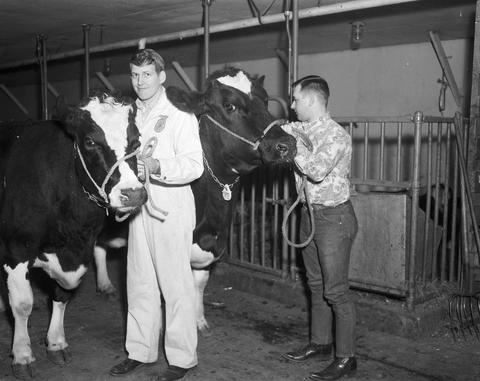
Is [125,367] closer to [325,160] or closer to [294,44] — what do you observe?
[325,160]

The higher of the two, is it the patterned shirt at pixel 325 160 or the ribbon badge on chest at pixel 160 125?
the ribbon badge on chest at pixel 160 125

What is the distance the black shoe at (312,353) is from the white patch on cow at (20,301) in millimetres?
1782

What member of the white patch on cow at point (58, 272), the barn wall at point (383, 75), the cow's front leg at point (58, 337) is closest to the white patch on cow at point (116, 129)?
the white patch on cow at point (58, 272)

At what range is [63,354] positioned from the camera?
13.2 ft

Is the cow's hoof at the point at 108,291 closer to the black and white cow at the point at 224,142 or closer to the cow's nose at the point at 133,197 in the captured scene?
the black and white cow at the point at 224,142

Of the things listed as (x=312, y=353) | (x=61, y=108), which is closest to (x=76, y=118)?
(x=61, y=108)

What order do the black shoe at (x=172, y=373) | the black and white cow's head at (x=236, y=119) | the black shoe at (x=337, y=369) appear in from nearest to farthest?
the black shoe at (x=172, y=373)
the black shoe at (x=337, y=369)
the black and white cow's head at (x=236, y=119)

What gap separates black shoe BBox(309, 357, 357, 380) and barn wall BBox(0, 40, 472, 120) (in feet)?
13.5

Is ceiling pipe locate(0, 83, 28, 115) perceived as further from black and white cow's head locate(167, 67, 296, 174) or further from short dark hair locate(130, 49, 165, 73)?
short dark hair locate(130, 49, 165, 73)

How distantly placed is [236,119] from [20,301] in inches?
76.5

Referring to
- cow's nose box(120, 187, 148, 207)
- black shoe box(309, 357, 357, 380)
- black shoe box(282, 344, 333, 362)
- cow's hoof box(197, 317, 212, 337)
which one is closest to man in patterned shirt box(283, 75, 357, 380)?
black shoe box(309, 357, 357, 380)

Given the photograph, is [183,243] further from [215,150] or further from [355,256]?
[355,256]

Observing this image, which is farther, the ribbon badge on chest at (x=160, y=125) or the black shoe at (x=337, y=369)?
the black shoe at (x=337, y=369)

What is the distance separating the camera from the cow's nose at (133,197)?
313 centimetres
